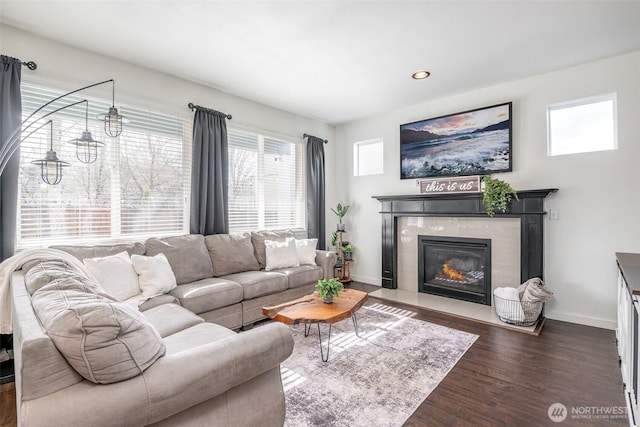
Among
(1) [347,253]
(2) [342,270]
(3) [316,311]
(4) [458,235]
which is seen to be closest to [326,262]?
(1) [347,253]

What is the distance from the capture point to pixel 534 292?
318cm

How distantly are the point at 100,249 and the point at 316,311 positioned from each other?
2.02 meters

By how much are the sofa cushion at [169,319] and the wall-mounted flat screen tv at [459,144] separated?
11.8 ft

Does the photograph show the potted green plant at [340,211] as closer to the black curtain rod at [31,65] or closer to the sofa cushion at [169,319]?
the sofa cushion at [169,319]

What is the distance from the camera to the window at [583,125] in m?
3.23

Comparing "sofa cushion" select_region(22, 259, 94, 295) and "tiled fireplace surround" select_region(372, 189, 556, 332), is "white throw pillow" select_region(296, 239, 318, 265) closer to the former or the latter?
"tiled fireplace surround" select_region(372, 189, 556, 332)

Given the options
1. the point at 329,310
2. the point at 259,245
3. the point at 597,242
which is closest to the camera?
the point at 329,310

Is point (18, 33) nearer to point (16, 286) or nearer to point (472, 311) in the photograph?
point (16, 286)

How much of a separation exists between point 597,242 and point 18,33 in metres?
5.80

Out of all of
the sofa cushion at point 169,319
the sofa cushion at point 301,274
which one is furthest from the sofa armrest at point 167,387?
the sofa cushion at point 301,274

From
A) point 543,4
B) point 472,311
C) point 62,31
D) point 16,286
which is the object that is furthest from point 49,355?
point 472,311

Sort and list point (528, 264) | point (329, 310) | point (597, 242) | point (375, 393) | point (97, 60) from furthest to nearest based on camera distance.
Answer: point (528, 264) < point (597, 242) < point (97, 60) < point (329, 310) < point (375, 393)

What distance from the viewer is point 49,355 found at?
965 millimetres

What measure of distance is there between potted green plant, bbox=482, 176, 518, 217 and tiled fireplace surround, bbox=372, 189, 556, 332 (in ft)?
0.31
